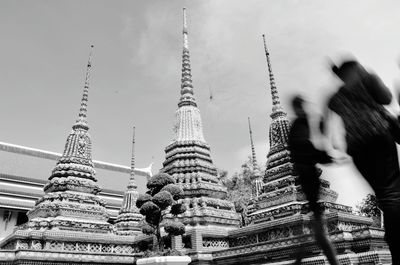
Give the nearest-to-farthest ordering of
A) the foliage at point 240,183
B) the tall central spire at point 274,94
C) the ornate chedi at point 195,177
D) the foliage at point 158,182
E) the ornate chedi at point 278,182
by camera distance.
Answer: the foliage at point 158,182, the ornate chedi at point 278,182, the ornate chedi at point 195,177, the tall central spire at point 274,94, the foliage at point 240,183

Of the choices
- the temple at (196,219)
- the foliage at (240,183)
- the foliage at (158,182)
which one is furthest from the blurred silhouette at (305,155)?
the foliage at (240,183)

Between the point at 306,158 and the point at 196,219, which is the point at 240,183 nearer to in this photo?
the point at 196,219

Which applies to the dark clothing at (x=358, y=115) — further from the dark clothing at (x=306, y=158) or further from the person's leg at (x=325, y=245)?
the person's leg at (x=325, y=245)

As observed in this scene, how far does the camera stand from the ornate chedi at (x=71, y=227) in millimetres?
11013

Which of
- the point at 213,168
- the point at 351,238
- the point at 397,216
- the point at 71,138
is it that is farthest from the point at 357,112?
the point at 71,138

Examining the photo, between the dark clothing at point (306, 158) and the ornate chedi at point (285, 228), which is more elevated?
the ornate chedi at point (285, 228)

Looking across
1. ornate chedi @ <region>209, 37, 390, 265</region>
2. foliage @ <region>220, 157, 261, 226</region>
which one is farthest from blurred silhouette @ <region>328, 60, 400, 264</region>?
foliage @ <region>220, 157, 261, 226</region>

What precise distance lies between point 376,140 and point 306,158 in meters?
0.34

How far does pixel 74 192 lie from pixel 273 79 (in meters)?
9.44

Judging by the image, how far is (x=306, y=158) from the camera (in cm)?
179

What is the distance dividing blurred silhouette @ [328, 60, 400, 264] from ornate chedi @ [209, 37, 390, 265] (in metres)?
5.41

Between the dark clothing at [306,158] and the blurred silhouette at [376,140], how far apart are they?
17cm

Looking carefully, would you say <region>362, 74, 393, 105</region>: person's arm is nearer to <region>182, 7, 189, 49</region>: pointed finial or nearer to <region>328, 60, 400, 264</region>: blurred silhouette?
<region>328, 60, 400, 264</region>: blurred silhouette

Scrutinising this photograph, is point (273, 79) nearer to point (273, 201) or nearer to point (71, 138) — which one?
point (273, 201)
